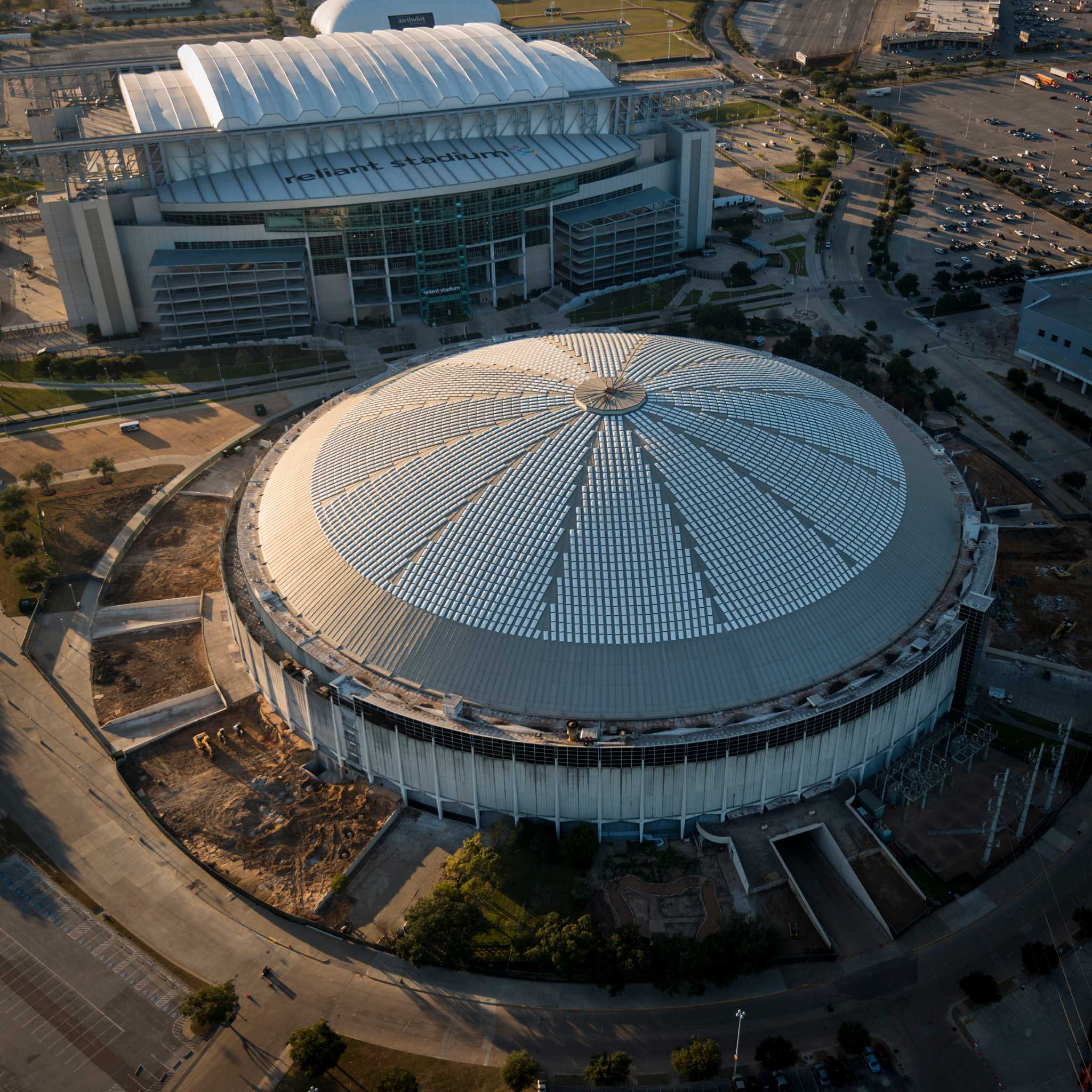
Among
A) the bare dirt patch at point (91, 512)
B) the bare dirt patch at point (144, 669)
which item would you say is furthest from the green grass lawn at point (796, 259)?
the bare dirt patch at point (144, 669)

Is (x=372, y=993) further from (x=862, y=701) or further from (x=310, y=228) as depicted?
(x=310, y=228)

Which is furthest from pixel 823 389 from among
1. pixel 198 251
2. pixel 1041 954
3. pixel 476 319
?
pixel 198 251

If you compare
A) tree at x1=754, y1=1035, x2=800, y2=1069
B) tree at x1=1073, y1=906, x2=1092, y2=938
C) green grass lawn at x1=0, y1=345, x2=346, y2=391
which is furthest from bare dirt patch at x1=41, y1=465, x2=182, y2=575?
tree at x1=1073, y1=906, x2=1092, y2=938

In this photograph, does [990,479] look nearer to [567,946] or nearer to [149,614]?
[567,946]

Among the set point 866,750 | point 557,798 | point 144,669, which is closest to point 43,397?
point 144,669

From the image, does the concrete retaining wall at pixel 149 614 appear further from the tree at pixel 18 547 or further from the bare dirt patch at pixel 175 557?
the tree at pixel 18 547

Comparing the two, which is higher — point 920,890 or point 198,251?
point 198,251

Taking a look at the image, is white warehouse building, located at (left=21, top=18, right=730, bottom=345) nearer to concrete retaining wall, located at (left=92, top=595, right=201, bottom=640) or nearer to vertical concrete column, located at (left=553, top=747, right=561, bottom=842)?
concrete retaining wall, located at (left=92, top=595, right=201, bottom=640)
